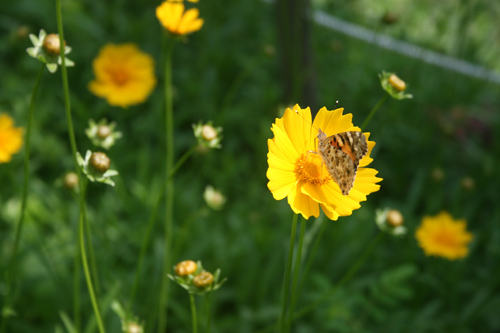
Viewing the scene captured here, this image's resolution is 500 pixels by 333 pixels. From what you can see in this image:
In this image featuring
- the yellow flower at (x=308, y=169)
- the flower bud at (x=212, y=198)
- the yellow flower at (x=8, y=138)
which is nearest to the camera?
the yellow flower at (x=308, y=169)

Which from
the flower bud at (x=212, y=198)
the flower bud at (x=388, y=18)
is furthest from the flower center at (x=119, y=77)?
the flower bud at (x=388, y=18)

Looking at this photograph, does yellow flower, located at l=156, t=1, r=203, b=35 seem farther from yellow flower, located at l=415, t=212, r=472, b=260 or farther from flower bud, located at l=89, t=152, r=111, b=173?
yellow flower, located at l=415, t=212, r=472, b=260

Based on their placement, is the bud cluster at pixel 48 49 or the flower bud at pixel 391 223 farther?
the flower bud at pixel 391 223

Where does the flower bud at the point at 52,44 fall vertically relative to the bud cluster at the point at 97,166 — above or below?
above

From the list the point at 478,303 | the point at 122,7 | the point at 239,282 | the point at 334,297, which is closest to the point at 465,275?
the point at 478,303

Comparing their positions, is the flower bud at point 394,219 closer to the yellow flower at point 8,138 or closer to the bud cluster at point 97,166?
the bud cluster at point 97,166

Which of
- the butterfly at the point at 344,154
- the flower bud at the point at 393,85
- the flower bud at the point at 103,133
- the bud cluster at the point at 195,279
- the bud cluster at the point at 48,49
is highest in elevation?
the bud cluster at the point at 48,49

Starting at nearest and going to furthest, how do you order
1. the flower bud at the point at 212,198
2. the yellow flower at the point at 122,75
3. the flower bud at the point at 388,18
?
the flower bud at the point at 212,198, the flower bud at the point at 388,18, the yellow flower at the point at 122,75

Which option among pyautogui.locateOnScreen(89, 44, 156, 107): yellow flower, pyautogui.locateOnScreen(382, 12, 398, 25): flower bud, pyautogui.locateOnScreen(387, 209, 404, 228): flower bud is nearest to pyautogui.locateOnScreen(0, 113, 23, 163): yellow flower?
pyautogui.locateOnScreen(89, 44, 156, 107): yellow flower
